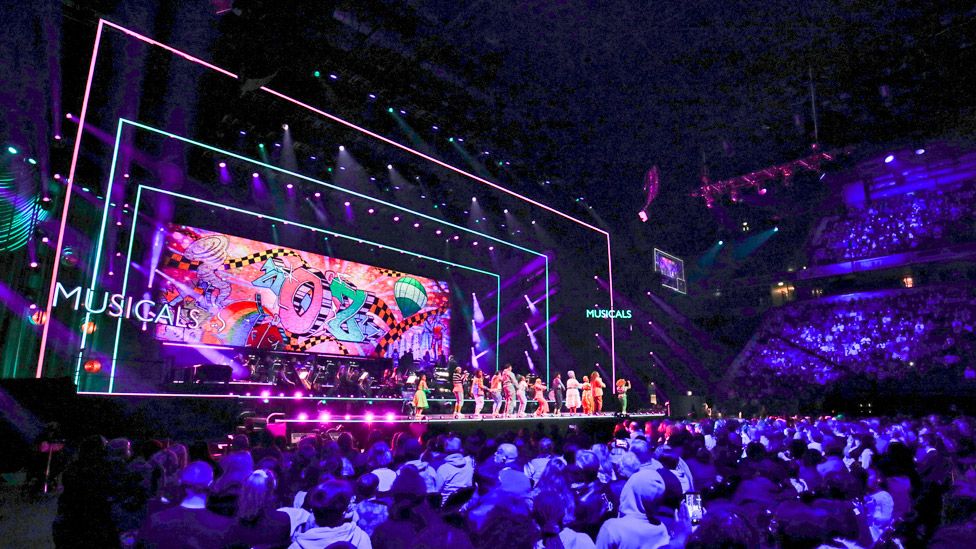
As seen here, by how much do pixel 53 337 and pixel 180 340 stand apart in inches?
103

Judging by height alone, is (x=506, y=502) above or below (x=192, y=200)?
below

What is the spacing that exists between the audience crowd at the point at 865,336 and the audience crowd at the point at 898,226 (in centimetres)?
203

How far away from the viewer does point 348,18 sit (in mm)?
10750

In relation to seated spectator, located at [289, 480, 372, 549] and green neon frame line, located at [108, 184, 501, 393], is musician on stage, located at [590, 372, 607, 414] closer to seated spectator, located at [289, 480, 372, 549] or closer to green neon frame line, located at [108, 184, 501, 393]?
green neon frame line, located at [108, 184, 501, 393]

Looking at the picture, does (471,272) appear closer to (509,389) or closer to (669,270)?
(509,389)

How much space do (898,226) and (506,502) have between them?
2875 centimetres

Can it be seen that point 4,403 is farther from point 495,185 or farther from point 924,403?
point 924,403

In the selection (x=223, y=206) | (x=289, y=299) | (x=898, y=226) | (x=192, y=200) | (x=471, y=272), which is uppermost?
(x=898, y=226)

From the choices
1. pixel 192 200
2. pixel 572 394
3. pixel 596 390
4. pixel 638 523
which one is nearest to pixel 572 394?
pixel 572 394

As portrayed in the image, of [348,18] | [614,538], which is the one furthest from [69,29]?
[614,538]

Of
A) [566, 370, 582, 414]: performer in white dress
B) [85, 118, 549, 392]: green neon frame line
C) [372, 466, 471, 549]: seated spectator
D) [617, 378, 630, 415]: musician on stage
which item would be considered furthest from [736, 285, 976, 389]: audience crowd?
[372, 466, 471, 549]: seated spectator

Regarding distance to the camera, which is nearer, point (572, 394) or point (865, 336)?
point (572, 394)

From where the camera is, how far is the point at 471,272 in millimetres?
22172

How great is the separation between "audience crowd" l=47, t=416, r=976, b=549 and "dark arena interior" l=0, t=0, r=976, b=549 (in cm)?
2
